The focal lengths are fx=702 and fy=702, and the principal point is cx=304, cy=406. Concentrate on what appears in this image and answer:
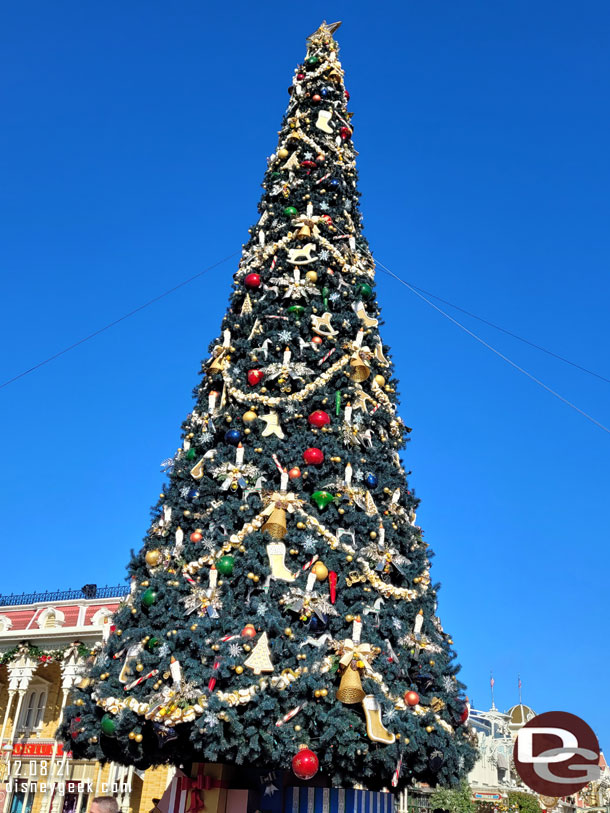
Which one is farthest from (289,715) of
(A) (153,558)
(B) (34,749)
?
(B) (34,749)

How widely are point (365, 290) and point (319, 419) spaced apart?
2.59 metres

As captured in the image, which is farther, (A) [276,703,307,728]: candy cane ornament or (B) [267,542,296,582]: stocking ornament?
(B) [267,542,296,582]: stocking ornament

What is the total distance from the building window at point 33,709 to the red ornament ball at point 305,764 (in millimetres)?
16444

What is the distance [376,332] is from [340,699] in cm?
512

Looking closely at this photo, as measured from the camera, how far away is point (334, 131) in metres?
11.8

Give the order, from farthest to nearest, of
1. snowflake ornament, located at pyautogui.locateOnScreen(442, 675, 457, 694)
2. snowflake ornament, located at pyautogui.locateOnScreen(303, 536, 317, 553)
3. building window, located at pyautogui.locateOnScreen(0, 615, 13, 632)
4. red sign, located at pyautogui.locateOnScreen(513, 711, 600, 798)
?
building window, located at pyautogui.locateOnScreen(0, 615, 13, 632) < snowflake ornament, located at pyautogui.locateOnScreen(442, 675, 457, 694) < snowflake ornament, located at pyautogui.locateOnScreen(303, 536, 317, 553) < red sign, located at pyautogui.locateOnScreen(513, 711, 600, 798)

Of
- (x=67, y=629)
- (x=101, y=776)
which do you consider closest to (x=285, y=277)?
(x=67, y=629)

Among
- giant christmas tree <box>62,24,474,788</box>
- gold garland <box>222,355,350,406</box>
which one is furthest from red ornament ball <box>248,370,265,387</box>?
gold garland <box>222,355,350,406</box>

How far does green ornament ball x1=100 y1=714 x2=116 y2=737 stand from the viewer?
7.30 m

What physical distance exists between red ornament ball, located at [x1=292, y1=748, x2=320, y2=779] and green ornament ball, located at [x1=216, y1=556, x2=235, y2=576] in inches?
77.3

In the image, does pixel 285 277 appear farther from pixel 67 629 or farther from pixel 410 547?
pixel 67 629

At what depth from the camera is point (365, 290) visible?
10.3m

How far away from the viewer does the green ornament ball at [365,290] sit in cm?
1028

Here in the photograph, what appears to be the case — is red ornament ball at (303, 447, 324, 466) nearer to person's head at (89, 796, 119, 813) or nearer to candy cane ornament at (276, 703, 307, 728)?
candy cane ornament at (276, 703, 307, 728)
